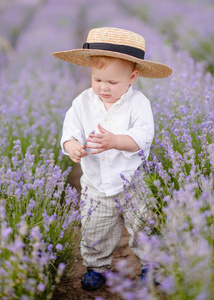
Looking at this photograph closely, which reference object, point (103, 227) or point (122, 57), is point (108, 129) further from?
point (103, 227)

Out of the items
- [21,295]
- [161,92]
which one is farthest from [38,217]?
[161,92]

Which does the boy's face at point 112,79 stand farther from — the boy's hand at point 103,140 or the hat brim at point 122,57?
the boy's hand at point 103,140

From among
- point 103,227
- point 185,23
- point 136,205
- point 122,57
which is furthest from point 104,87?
point 185,23

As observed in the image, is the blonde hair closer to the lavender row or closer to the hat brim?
the hat brim

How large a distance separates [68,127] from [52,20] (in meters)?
12.1

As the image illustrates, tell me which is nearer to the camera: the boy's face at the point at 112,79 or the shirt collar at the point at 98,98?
the boy's face at the point at 112,79

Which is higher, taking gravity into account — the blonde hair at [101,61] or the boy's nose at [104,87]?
the blonde hair at [101,61]

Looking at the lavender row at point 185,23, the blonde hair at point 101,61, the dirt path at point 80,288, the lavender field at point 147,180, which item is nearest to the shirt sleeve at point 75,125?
the lavender field at point 147,180

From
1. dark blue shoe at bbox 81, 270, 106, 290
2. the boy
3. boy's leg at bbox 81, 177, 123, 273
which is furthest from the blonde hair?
dark blue shoe at bbox 81, 270, 106, 290

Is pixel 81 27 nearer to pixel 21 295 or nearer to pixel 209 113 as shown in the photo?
pixel 209 113

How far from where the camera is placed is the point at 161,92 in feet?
10.5

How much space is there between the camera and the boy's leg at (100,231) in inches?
87.1

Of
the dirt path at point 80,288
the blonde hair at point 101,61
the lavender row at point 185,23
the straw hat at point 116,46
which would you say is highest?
the lavender row at point 185,23

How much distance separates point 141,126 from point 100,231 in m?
0.74
